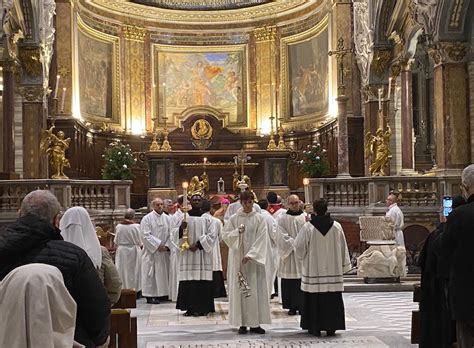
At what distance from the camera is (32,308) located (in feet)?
12.2

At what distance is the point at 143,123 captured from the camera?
3017 centimetres

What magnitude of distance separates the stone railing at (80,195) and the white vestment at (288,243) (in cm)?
662

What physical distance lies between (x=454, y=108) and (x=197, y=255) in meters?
8.54

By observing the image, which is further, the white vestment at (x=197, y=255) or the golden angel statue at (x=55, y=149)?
the golden angel statue at (x=55, y=149)

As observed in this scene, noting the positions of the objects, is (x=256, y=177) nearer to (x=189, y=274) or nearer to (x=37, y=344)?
(x=189, y=274)

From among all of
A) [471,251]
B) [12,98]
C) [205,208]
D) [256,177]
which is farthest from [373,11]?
[471,251]

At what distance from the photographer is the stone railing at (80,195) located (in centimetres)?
1648

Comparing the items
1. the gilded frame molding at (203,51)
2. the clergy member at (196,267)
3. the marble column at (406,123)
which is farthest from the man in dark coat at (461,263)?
the gilded frame molding at (203,51)

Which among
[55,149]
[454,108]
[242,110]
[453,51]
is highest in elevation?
[242,110]

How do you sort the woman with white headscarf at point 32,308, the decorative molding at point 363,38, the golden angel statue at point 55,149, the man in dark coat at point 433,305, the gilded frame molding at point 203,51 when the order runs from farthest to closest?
the gilded frame molding at point 203,51
the decorative molding at point 363,38
the golden angel statue at point 55,149
the man in dark coat at point 433,305
the woman with white headscarf at point 32,308

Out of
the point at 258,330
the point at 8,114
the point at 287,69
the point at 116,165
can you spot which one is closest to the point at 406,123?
the point at 287,69

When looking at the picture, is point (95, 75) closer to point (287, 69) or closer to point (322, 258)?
point (287, 69)

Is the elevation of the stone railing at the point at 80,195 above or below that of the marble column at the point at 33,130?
below

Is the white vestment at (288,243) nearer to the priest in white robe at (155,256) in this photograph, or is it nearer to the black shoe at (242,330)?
the black shoe at (242,330)
